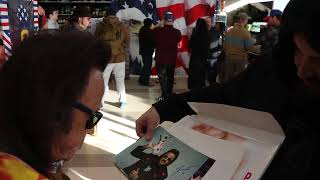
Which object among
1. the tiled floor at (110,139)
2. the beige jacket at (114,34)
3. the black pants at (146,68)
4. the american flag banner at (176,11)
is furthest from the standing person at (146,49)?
the beige jacket at (114,34)

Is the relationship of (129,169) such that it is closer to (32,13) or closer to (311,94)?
(311,94)

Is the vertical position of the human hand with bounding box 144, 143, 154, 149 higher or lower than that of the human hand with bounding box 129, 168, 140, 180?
higher

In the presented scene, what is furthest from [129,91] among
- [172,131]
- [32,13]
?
[172,131]

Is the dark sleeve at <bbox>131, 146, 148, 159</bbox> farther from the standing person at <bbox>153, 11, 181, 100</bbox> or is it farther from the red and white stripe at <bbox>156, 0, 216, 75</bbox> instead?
the red and white stripe at <bbox>156, 0, 216, 75</bbox>

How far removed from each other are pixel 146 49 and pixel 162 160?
7170 mm

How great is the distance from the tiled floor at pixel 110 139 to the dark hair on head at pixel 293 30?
2.73 m

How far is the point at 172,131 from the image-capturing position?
3.75 feet

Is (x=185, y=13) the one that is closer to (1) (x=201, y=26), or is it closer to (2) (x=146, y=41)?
(2) (x=146, y=41)

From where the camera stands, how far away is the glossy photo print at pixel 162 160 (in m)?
0.98

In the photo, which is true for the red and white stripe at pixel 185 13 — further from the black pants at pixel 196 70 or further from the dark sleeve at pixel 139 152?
the dark sleeve at pixel 139 152

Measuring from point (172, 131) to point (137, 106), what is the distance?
213 inches

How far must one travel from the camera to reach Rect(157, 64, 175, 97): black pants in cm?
727

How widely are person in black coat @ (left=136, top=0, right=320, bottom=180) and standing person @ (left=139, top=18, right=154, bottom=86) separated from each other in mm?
6673

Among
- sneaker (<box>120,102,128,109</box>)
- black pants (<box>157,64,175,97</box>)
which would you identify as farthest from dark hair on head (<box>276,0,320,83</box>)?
black pants (<box>157,64,175,97</box>)
